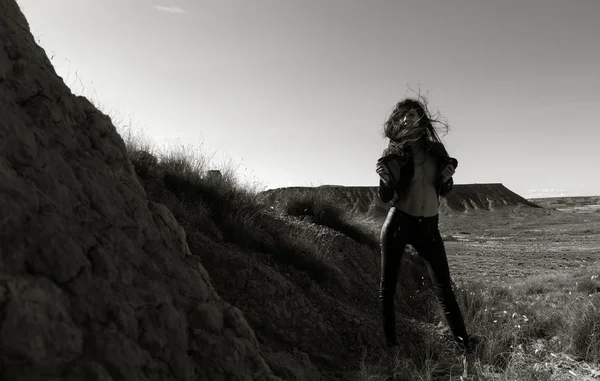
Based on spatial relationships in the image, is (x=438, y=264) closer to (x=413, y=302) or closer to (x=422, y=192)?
(x=422, y=192)

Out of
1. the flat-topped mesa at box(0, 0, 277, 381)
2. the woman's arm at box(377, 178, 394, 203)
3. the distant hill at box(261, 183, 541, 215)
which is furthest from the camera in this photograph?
the distant hill at box(261, 183, 541, 215)

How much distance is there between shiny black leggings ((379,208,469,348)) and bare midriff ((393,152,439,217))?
0.05m

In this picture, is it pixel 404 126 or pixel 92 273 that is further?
pixel 404 126

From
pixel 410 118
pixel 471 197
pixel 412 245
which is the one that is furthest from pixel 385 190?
pixel 471 197

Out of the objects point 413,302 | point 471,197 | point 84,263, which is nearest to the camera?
point 84,263

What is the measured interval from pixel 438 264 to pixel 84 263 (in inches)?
112

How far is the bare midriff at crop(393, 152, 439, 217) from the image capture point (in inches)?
150

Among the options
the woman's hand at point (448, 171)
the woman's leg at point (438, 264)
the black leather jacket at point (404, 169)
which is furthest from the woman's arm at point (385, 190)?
the woman's hand at point (448, 171)

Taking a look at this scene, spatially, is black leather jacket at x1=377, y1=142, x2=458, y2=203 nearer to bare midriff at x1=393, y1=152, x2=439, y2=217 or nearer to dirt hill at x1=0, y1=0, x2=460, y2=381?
bare midriff at x1=393, y1=152, x2=439, y2=217

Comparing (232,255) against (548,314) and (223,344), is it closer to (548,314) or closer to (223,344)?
(223,344)

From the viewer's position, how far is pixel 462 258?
16.5 m

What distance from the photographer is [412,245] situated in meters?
3.90

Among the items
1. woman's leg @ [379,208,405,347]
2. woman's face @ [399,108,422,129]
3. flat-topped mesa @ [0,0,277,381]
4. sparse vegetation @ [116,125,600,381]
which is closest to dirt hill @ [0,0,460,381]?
flat-topped mesa @ [0,0,277,381]

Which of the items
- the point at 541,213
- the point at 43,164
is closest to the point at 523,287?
the point at 43,164
